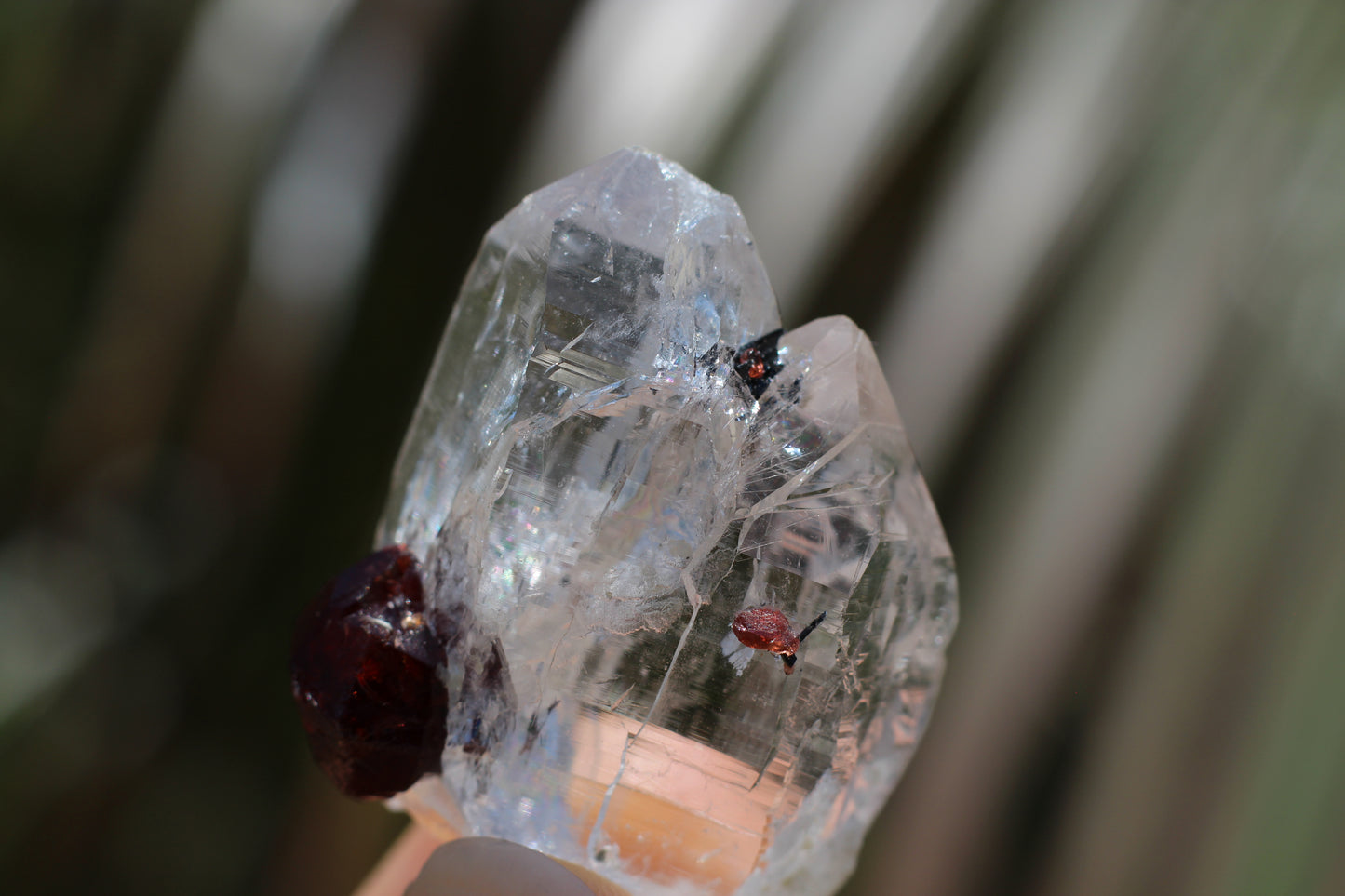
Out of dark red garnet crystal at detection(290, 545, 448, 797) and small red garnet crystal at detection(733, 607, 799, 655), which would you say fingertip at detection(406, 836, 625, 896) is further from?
small red garnet crystal at detection(733, 607, 799, 655)

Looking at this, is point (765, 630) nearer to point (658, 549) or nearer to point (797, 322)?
point (658, 549)

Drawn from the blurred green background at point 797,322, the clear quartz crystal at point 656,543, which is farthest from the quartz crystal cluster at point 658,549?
the blurred green background at point 797,322

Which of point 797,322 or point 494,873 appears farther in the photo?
point 797,322

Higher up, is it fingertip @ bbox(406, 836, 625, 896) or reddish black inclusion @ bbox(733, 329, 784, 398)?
reddish black inclusion @ bbox(733, 329, 784, 398)

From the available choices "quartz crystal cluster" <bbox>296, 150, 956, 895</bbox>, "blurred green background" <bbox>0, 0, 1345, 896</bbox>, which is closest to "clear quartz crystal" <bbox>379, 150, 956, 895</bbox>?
"quartz crystal cluster" <bbox>296, 150, 956, 895</bbox>

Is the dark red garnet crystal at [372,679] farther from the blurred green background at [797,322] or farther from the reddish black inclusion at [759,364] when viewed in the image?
the blurred green background at [797,322]

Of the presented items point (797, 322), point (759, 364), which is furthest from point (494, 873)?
point (797, 322)

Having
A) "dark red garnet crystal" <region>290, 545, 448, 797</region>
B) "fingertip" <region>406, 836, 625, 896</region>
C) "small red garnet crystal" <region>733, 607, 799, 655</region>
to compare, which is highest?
"small red garnet crystal" <region>733, 607, 799, 655</region>

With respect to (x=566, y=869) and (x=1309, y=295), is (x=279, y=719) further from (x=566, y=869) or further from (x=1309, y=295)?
(x=1309, y=295)

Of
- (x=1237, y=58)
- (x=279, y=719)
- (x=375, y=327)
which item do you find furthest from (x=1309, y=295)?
(x=279, y=719)
